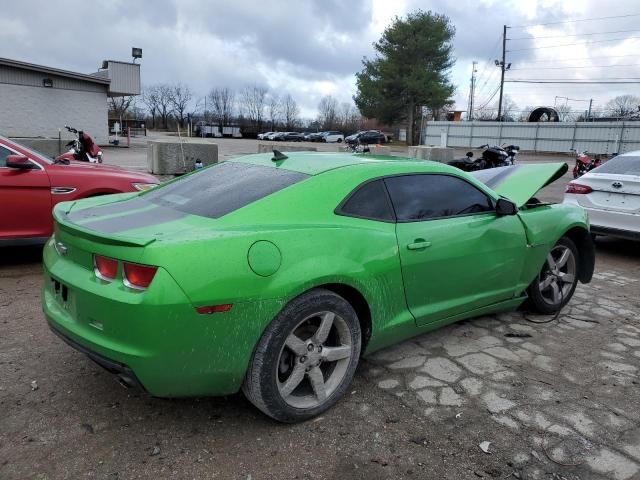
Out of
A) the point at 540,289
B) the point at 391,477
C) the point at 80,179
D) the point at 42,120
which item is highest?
the point at 42,120

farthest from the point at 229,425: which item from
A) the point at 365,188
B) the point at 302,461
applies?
the point at 365,188

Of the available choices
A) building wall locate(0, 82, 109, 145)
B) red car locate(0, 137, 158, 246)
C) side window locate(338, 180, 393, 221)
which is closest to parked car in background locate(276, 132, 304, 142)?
building wall locate(0, 82, 109, 145)

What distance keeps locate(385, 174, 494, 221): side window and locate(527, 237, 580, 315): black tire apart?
101 cm

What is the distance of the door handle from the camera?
3.15 metres

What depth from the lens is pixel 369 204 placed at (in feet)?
10.3

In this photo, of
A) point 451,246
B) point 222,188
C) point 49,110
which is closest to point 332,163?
point 222,188

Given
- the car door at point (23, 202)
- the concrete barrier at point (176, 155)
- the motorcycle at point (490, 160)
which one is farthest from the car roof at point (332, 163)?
the concrete barrier at point (176, 155)

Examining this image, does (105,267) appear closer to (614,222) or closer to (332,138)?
(614,222)

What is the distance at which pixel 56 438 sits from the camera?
8.52ft

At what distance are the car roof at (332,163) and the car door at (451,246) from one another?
8 cm

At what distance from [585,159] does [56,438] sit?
14.8 meters

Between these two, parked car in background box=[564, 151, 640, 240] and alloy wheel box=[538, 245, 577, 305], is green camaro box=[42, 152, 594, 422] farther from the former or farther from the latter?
parked car in background box=[564, 151, 640, 240]

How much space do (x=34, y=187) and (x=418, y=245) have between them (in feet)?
13.9

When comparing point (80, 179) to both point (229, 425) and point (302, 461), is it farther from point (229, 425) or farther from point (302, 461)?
point (302, 461)
